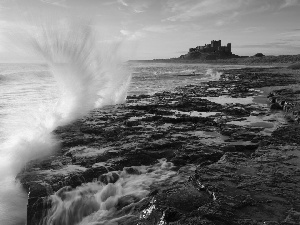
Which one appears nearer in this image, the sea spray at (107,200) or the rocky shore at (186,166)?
the rocky shore at (186,166)

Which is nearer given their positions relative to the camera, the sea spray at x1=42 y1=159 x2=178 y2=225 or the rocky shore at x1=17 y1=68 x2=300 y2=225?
the rocky shore at x1=17 y1=68 x2=300 y2=225

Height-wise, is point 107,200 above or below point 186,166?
below

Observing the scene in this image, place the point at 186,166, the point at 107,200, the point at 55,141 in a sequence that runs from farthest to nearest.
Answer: the point at 55,141, the point at 186,166, the point at 107,200

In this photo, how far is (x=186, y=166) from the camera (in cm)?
640

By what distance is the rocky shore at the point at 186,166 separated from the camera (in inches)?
159

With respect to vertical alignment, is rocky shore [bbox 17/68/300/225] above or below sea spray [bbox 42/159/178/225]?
above

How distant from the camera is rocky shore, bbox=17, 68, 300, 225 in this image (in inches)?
159

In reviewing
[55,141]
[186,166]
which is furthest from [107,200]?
[55,141]

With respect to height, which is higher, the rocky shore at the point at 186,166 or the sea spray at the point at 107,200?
the rocky shore at the point at 186,166

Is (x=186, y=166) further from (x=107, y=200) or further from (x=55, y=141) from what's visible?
(x=55, y=141)

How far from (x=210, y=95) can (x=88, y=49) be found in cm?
873

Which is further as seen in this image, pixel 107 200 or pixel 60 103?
pixel 60 103

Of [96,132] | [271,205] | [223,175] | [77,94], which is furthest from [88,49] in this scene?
[271,205]

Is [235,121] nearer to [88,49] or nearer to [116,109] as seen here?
[116,109]
